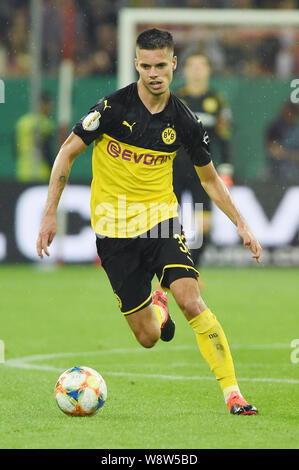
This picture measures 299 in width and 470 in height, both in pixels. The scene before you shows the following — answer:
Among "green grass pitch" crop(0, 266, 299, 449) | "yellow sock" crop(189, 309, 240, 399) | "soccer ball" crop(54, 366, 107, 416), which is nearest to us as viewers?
"green grass pitch" crop(0, 266, 299, 449)

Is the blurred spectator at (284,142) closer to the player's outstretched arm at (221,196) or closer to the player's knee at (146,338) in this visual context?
the player's knee at (146,338)

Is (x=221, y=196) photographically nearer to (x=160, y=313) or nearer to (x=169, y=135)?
(x=169, y=135)

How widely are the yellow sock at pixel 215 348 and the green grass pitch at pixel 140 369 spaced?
21 centimetres

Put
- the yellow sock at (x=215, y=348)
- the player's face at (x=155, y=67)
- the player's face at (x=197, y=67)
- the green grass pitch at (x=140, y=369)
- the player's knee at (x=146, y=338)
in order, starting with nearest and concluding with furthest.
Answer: the green grass pitch at (x=140, y=369) < the yellow sock at (x=215, y=348) < the player's face at (x=155, y=67) < the player's knee at (x=146, y=338) < the player's face at (x=197, y=67)

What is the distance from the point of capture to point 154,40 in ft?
19.6

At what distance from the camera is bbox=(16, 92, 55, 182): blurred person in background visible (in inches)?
604

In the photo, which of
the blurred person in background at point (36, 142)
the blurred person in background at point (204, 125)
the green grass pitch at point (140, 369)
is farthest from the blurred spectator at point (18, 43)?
the blurred person in background at point (204, 125)

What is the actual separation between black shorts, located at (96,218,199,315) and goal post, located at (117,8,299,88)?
303 inches

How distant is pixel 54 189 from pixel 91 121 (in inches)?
18.3

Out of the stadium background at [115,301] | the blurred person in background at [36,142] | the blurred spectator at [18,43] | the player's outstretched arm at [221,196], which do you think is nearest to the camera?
the stadium background at [115,301]

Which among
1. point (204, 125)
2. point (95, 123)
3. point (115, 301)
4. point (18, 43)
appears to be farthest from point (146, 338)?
point (18, 43)

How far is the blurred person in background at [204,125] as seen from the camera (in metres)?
9.85

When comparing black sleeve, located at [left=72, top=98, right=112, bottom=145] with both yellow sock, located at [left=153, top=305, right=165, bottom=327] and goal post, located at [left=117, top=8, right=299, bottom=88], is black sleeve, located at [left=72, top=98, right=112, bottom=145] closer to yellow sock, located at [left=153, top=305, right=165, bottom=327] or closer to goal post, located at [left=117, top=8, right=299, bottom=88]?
yellow sock, located at [left=153, top=305, right=165, bottom=327]

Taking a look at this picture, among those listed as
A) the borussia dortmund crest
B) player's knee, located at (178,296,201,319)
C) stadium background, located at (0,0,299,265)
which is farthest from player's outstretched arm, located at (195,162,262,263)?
stadium background, located at (0,0,299,265)
